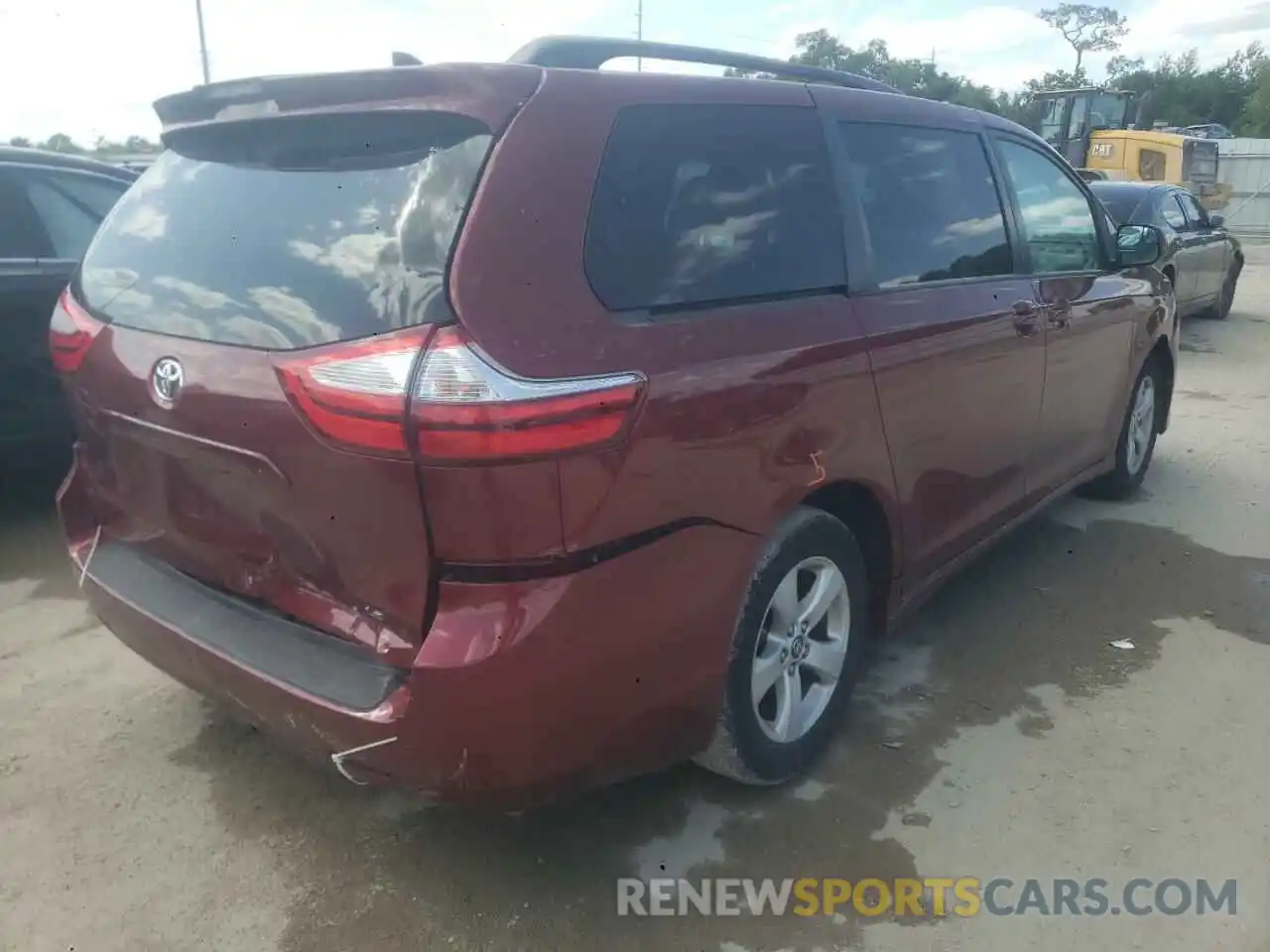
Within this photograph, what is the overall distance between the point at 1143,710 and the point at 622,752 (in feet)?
6.40

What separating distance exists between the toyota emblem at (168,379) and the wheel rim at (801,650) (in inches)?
57.5

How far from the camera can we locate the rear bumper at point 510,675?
1.99 metres

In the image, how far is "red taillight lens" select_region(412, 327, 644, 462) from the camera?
190cm

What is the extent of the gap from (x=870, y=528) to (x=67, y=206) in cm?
410

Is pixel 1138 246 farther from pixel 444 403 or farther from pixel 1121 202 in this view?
pixel 1121 202

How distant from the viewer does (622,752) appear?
2252 mm

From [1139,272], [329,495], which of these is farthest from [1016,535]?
[329,495]

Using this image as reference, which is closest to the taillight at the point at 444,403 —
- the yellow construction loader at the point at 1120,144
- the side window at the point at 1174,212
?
the side window at the point at 1174,212

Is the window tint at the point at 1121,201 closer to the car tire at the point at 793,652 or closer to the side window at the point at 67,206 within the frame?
the car tire at the point at 793,652

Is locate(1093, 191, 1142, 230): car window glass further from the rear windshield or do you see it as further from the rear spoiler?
the rear windshield

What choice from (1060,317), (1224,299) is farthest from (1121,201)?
(1060,317)

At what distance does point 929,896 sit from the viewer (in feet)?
8.11

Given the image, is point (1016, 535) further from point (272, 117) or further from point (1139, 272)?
point (272, 117)

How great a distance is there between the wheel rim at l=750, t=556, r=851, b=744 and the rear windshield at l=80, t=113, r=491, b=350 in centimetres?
121
